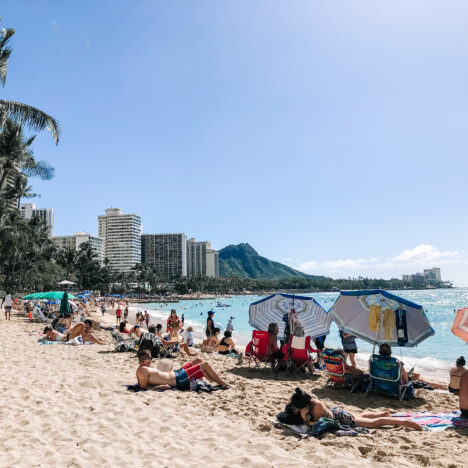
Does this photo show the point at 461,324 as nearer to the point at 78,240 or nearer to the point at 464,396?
the point at 464,396

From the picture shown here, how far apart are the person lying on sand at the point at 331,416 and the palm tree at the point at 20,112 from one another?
32.1 ft

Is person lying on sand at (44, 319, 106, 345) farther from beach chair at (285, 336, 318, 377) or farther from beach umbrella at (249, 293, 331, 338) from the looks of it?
beach chair at (285, 336, 318, 377)

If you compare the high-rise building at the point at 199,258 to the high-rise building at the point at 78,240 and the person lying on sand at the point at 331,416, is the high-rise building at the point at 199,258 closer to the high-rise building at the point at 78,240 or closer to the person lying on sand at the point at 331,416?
the high-rise building at the point at 78,240

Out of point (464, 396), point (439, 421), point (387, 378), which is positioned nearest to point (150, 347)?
point (387, 378)

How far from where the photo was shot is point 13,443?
3635 mm

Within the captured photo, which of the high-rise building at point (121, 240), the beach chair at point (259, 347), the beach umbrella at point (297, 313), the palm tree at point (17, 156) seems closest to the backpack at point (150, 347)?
the beach chair at point (259, 347)

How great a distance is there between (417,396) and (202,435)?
434cm

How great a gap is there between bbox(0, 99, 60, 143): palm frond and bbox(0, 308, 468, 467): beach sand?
6835 millimetres

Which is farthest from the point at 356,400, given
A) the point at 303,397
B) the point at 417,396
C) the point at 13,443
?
the point at 13,443

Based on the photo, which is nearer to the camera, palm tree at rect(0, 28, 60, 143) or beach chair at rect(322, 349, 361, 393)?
beach chair at rect(322, 349, 361, 393)

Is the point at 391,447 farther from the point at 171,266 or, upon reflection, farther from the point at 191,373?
the point at 171,266

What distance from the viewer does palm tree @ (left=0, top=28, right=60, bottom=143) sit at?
10.6 m

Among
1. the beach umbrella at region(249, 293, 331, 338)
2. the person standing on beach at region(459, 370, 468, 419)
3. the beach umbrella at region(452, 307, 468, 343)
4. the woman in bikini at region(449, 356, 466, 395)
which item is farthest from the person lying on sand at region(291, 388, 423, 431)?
the beach umbrella at region(249, 293, 331, 338)

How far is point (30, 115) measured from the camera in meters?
10.7
